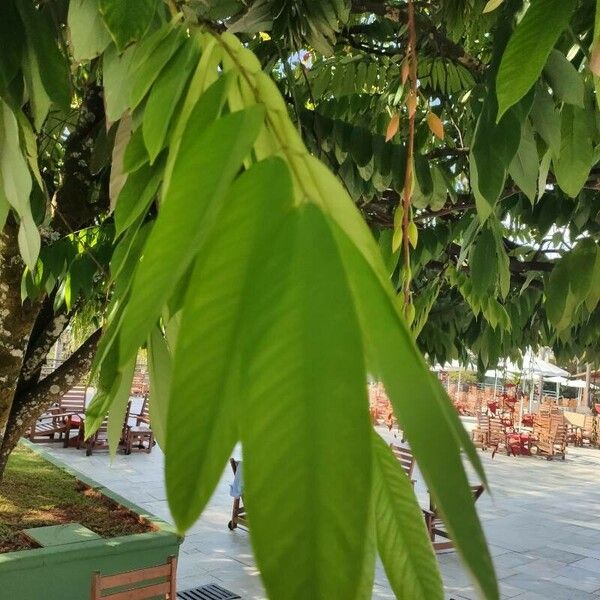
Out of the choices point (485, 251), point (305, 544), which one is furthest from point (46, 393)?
point (305, 544)

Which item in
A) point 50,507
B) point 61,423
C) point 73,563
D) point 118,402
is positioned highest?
point 118,402

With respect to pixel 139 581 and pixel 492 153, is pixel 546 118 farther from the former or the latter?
pixel 139 581

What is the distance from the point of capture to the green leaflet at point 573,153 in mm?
622

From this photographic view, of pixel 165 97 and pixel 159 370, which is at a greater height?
pixel 165 97

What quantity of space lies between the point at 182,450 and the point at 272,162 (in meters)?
0.09

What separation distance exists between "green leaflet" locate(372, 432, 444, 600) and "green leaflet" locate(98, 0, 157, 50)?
286 millimetres

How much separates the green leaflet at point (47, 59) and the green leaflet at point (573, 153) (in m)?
0.46

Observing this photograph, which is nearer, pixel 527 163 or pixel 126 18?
pixel 126 18

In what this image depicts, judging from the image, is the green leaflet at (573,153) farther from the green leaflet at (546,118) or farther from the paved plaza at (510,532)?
the paved plaza at (510,532)

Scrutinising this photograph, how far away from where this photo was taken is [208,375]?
17 cm

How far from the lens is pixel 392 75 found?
2051mm

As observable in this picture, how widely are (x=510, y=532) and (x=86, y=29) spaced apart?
621 centimetres

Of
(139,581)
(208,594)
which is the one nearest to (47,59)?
(139,581)

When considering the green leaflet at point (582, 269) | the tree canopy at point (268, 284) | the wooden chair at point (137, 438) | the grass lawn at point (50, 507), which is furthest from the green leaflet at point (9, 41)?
the wooden chair at point (137, 438)
